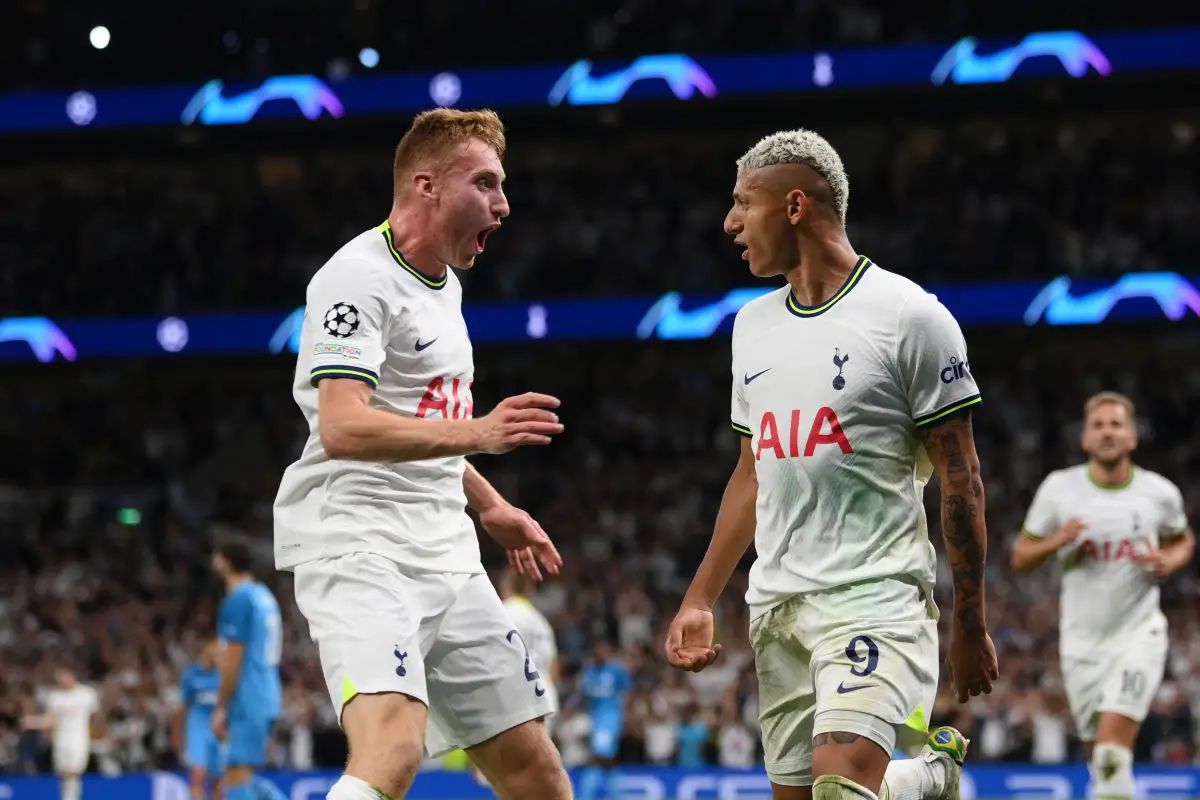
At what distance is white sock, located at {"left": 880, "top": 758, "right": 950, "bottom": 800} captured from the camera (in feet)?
15.6

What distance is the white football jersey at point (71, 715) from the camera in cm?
1795

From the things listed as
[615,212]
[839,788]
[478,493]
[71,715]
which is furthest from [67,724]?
[839,788]

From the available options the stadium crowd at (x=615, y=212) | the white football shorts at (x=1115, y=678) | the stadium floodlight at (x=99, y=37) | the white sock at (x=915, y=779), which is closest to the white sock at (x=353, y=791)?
the white sock at (x=915, y=779)

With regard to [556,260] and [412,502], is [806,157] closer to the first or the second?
[412,502]

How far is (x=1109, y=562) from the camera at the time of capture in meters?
9.45

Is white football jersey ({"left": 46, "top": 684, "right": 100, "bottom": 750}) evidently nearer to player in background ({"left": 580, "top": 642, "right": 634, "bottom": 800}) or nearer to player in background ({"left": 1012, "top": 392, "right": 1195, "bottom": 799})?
player in background ({"left": 580, "top": 642, "right": 634, "bottom": 800})

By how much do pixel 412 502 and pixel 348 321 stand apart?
0.60 m

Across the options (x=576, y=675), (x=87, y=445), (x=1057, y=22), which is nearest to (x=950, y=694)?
(x=576, y=675)

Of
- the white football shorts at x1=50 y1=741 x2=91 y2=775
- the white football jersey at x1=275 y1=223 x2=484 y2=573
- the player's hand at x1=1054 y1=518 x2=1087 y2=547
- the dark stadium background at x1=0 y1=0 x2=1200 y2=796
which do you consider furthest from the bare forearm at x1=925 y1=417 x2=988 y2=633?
the white football shorts at x1=50 y1=741 x2=91 y2=775

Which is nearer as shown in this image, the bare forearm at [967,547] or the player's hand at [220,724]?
the bare forearm at [967,547]

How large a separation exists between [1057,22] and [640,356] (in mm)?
7946

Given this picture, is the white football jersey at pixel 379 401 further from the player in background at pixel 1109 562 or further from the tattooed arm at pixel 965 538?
the player in background at pixel 1109 562

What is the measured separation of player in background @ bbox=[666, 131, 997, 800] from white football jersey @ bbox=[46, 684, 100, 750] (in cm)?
1454

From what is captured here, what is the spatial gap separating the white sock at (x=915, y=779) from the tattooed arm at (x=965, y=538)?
1.02 feet
